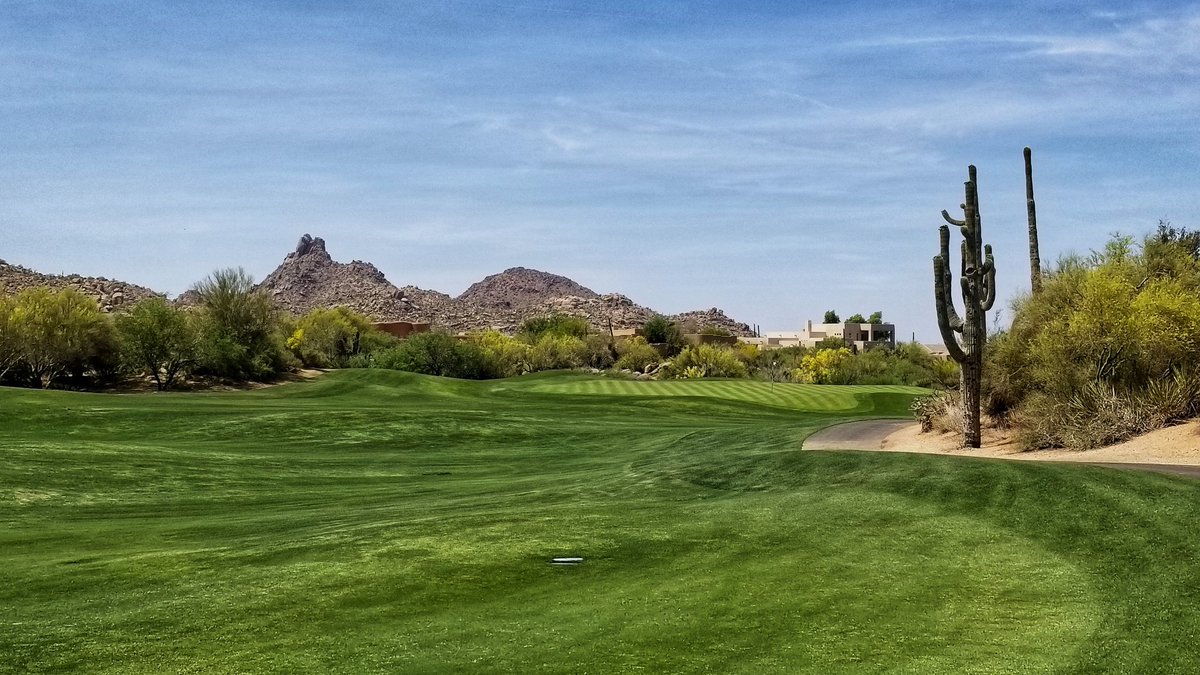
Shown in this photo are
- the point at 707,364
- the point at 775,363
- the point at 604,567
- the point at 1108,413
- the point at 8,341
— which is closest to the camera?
the point at 604,567

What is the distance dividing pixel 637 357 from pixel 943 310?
3158 inches

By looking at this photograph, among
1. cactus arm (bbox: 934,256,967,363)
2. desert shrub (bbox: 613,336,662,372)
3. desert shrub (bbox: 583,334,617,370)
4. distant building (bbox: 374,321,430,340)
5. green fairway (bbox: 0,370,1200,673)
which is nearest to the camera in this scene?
green fairway (bbox: 0,370,1200,673)

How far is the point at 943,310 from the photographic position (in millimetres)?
25094

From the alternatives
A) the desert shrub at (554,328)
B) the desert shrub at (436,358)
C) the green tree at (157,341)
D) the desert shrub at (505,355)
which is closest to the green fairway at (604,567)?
the green tree at (157,341)

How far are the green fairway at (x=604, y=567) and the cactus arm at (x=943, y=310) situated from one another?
5524 millimetres

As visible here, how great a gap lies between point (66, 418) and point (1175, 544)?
3240cm

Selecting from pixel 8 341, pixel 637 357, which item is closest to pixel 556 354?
pixel 637 357

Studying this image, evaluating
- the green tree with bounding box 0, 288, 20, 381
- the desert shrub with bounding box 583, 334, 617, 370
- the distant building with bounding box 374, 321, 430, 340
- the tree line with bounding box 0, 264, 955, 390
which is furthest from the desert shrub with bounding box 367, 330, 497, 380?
the distant building with bounding box 374, 321, 430, 340

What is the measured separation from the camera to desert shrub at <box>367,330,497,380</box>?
293 feet

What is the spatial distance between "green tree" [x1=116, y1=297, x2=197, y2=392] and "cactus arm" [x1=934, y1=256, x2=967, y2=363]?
52.3 m

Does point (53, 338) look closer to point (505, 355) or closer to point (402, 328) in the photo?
point (505, 355)

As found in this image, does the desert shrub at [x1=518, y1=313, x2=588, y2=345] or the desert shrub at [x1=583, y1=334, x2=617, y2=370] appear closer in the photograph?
the desert shrub at [x1=583, y1=334, x2=617, y2=370]

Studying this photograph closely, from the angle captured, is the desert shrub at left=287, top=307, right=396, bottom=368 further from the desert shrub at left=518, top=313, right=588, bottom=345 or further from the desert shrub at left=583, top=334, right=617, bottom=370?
the desert shrub at left=583, top=334, right=617, bottom=370

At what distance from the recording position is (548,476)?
24.6m
